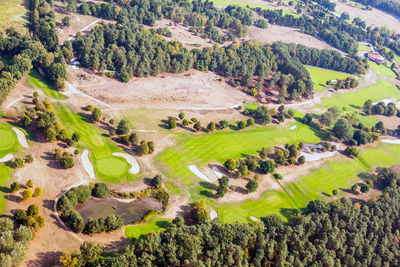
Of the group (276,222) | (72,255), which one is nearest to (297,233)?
(276,222)

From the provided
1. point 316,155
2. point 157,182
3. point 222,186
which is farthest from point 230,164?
point 316,155

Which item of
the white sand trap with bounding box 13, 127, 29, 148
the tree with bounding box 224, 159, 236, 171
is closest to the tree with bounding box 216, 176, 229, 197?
the tree with bounding box 224, 159, 236, 171

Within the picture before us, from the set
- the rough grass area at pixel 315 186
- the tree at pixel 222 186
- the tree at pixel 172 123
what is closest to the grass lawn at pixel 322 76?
the rough grass area at pixel 315 186

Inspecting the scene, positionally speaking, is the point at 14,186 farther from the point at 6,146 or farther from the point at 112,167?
the point at 112,167

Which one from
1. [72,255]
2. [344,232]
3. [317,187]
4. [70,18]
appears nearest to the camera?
[72,255]

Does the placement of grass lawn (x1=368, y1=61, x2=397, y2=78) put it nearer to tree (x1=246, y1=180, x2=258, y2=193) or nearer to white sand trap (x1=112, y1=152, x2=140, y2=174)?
tree (x1=246, y1=180, x2=258, y2=193)

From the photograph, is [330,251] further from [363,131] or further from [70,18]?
[70,18]
